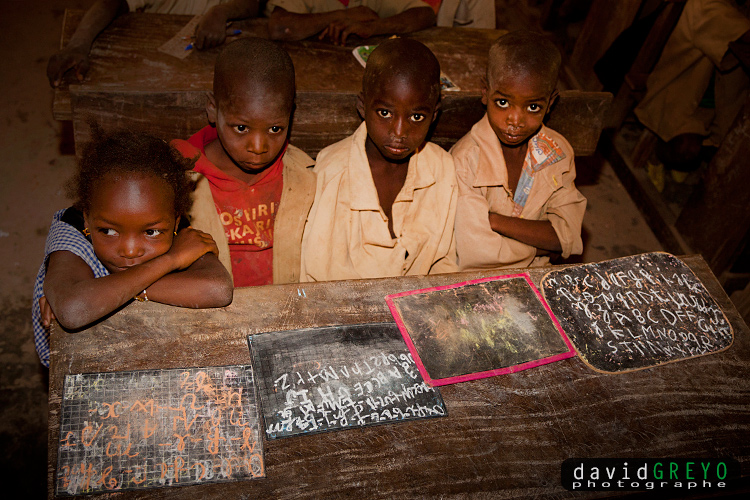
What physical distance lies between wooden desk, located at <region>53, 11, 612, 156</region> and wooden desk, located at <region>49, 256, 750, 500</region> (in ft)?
2.86

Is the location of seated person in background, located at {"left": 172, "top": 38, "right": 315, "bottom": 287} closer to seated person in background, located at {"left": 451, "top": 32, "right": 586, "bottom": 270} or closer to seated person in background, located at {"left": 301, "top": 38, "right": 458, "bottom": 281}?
seated person in background, located at {"left": 301, "top": 38, "right": 458, "bottom": 281}

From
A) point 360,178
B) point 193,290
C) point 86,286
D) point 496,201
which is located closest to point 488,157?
point 496,201

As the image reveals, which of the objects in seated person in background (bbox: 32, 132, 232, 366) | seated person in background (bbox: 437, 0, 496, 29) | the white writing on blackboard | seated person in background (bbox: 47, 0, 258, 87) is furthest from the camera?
seated person in background (bbox: 437, 0, 496, 29)

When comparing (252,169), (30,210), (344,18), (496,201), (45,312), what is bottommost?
(30,210)

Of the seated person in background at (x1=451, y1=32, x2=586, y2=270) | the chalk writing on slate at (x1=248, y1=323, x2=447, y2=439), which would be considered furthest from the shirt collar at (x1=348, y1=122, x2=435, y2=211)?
the chalk writing on slate at (x1=248, y1=323, x2=447, y2=439)

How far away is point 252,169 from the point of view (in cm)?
194

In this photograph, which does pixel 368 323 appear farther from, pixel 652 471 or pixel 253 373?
pixel 652 471

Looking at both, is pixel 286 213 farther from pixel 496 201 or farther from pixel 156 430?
pixel 156 430

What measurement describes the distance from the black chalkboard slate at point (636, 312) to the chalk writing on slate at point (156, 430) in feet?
3.17

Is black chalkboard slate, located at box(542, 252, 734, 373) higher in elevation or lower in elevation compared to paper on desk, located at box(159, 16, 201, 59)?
higher

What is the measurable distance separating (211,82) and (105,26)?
74 cm

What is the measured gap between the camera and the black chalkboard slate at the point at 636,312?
4.90 feet

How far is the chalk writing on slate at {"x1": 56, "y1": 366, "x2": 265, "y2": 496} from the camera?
3.50ft

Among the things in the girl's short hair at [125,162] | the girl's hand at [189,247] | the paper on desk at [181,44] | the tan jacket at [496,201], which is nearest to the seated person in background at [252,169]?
the girl's short hair at [125,162]
